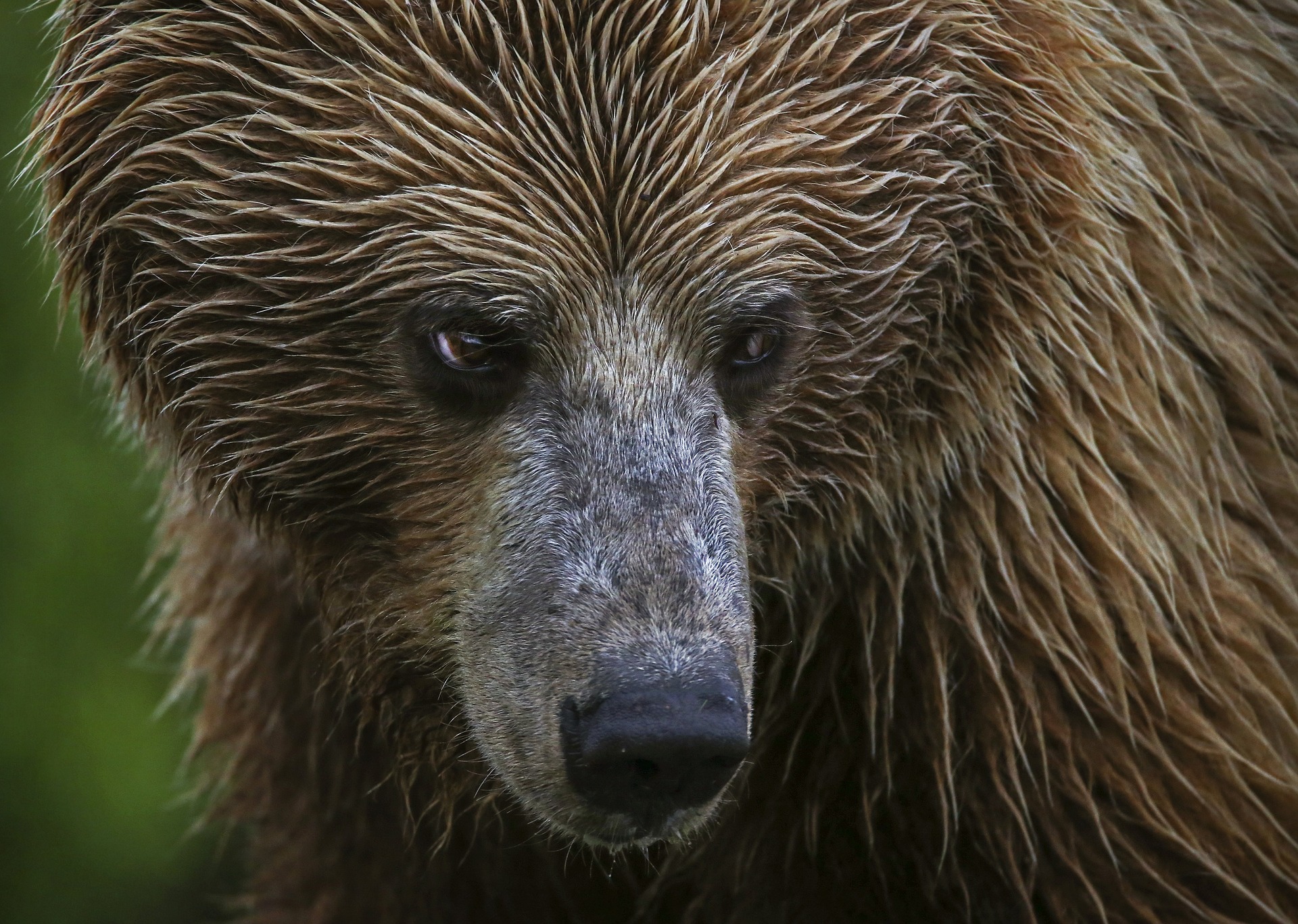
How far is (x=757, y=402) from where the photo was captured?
3617mm

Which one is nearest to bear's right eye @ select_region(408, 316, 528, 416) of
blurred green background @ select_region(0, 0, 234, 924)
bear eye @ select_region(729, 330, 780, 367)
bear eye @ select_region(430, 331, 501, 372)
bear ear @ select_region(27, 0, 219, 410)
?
bear eye @ select_region(430, 331, 501, 372)

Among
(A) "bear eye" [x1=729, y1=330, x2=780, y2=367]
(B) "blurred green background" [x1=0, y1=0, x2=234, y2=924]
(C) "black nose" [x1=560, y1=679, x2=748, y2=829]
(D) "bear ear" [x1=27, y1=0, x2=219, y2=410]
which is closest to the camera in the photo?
(C) "black nose" [x1=560, y1=679, x2=748, y2=829]

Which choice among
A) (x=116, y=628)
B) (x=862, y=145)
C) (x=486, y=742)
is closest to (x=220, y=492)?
(x=486, y=742)

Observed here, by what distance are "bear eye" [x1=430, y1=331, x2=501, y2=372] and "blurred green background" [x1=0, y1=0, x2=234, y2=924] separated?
4829 millimetres

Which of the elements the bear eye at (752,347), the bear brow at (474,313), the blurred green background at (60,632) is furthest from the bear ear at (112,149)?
the blurred green background at (60,632)

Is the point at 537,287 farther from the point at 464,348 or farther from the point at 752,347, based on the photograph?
the point at 752,347

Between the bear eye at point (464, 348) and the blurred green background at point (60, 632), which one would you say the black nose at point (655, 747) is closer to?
the bear eye at point (464, 348)

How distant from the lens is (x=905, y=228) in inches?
140

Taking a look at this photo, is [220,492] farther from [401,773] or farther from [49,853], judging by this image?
[49,853]

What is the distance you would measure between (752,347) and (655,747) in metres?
0.94

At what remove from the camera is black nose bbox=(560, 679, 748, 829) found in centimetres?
305

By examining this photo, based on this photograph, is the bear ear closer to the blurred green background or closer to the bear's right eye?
the bear's right eye

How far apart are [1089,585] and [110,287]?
229cm

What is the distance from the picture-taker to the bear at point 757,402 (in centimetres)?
330
